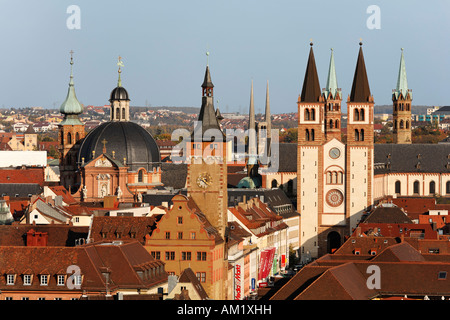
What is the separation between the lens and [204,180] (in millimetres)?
108125

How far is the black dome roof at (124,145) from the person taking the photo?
16500cm

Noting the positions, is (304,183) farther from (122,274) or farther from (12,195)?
(122,274)

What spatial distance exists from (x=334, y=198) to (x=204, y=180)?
5979 centimetres

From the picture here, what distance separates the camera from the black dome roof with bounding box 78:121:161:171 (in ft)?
541

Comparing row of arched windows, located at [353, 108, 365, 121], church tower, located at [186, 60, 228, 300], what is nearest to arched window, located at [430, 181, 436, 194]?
row of arched windows, located at [353, 108, 365, 121]

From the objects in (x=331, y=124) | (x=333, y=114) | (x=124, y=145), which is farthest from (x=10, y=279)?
(x=333, y=114)

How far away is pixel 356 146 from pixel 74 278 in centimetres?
8965

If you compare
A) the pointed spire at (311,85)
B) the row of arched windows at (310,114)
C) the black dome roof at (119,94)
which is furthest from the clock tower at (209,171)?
the black dome roof at (119,94)

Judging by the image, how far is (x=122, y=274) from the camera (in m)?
82.6

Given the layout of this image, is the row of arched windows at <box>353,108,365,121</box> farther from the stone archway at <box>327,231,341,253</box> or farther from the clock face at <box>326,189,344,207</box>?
the stone archway at <box>327,231,341,253</box>

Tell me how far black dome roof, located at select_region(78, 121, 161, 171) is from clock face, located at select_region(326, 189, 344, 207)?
1908 cm

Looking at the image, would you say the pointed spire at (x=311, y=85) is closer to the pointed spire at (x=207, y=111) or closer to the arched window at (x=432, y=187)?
the arched window at (x=432, y=187)
